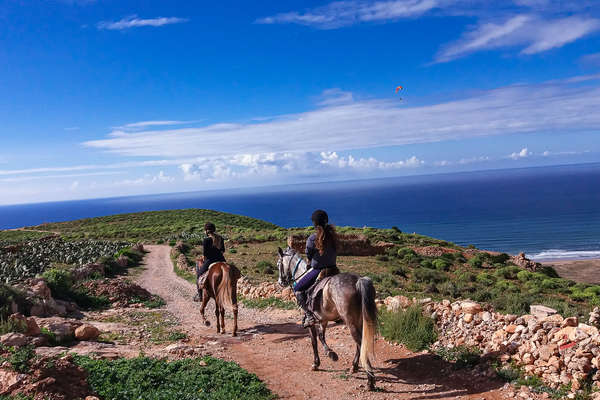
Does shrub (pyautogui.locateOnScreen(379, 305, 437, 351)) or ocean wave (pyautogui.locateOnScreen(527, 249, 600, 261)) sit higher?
Result: shrub (pyautogui.locateOnScreen(379, 305, 437, 351))

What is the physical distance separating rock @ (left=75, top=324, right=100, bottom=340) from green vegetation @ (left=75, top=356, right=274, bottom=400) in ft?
6.70

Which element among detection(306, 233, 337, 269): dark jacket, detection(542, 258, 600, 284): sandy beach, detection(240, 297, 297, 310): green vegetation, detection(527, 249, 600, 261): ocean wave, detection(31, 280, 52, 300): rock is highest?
detection(306, 233, 337, 269): dark jacket

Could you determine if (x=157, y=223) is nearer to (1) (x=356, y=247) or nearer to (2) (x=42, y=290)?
(1) (x=356, y=247)

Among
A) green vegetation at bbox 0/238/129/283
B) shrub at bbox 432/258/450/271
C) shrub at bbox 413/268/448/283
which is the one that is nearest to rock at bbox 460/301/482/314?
shrub at bbox 413/268/448/283

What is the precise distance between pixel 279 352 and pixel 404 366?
9.89 feet

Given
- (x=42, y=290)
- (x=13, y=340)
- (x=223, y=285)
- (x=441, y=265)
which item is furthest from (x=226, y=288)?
(x=441, y=265)

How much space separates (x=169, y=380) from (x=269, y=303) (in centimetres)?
794

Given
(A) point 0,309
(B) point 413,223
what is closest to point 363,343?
(A) point 0,309

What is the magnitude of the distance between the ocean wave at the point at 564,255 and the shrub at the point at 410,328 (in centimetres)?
6190

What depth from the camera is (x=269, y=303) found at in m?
14.6

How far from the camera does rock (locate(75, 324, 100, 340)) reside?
935 cm

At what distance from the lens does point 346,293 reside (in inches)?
270

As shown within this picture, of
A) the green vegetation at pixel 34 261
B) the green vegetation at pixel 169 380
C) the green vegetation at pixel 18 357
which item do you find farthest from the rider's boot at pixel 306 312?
the green vegetation at pixel 34 261

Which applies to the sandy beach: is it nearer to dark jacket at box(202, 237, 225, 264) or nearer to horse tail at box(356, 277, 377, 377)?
dark jacket at box(202, 237, 225, 264)
